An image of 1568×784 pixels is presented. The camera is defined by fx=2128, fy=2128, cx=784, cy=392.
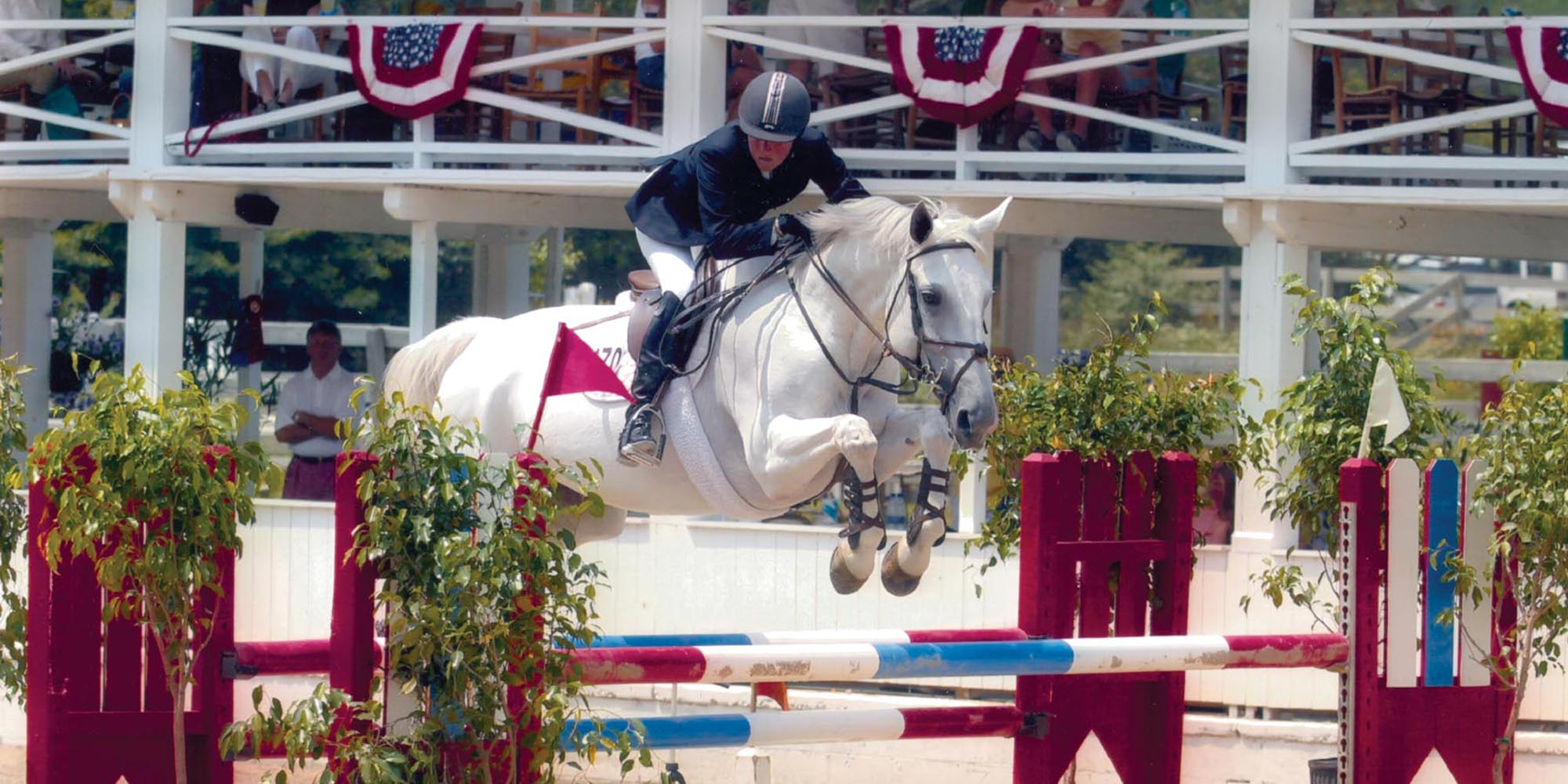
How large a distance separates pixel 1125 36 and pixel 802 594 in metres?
4.06

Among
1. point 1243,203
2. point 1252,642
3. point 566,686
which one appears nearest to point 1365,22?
point 1243,203

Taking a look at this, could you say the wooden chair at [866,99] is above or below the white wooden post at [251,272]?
above

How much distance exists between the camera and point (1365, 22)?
10578mm

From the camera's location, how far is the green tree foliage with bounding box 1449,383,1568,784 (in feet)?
22.0

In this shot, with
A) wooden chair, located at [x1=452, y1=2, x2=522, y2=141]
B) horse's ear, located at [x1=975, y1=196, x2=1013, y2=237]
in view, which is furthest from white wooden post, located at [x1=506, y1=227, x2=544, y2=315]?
horse's ear, located at [x1=975, y1=196, x2=1013, y2=237]

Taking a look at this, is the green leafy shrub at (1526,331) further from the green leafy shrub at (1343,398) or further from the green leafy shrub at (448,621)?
the green leafy shrub at (448,621)

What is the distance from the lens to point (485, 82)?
1282cm

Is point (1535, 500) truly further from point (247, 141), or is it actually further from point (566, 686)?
point (247, 141)

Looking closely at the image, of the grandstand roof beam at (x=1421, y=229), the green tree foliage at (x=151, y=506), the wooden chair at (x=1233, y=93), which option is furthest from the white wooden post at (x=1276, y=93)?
the green tree foliage at (x=151, y=506)

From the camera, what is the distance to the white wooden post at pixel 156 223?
1242 centimetres

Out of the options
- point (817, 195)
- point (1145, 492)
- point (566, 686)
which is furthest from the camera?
point (817, 195)

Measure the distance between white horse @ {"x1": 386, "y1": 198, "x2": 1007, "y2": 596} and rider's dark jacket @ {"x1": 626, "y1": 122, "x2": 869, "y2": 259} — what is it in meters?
0.12

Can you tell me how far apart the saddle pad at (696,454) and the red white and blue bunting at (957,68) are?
177 inches

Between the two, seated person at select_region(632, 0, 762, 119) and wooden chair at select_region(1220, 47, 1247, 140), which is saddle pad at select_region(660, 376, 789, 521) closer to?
seated person at select_region(632, 0, 762, 119)
